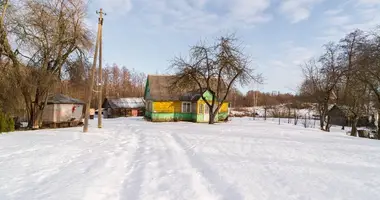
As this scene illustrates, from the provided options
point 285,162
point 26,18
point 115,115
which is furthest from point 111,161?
point 115,115

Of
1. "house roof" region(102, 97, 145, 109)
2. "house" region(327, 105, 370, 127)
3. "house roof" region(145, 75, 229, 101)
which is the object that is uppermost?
"house roof" region(145, 75, 229, 101)

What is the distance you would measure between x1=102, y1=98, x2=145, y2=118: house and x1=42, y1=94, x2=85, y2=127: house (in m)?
17.9

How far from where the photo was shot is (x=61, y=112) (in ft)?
77.5

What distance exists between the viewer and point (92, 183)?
16.8 feet

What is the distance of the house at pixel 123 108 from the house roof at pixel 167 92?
54.0 feet

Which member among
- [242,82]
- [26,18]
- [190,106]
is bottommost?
[190,106]

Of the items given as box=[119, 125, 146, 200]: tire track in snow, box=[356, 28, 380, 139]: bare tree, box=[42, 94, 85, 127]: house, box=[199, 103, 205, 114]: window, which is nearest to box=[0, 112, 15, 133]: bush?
box=[42, 94, 85, 127]: house

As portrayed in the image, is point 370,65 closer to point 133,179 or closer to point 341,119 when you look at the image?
point 133,179

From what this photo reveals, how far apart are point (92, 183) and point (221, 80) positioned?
2089 centimetres

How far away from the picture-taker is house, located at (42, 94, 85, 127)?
2275 cm

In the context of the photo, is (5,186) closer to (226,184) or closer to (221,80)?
(226,184)

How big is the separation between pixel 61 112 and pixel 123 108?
20056 millimetres

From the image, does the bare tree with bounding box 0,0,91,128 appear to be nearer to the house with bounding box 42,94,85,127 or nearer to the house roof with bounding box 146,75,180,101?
the house with bounding box 42,94,85,127

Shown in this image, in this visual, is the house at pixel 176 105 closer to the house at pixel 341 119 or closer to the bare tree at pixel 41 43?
the bare tree at pixel 41 43
